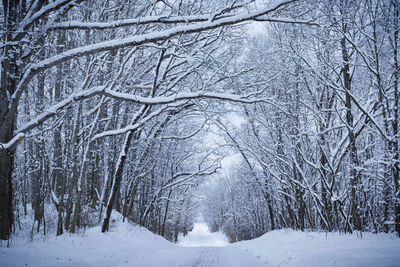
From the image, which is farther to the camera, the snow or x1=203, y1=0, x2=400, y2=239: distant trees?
the snow

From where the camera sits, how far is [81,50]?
4.20 metres

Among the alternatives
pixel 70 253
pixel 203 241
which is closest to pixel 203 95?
pixel 70 253

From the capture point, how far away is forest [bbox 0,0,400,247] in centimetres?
430

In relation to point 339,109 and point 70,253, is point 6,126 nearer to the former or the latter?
point 70,253

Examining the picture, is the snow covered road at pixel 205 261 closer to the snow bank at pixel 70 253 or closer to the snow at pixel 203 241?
the snow bank at pixel 70 253

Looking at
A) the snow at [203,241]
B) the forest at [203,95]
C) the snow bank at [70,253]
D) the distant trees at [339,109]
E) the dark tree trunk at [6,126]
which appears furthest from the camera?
the snow at [203,241]

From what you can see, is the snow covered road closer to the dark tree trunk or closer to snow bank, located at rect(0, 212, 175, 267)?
snow bank, located at rect(0, 212, 175, 267)

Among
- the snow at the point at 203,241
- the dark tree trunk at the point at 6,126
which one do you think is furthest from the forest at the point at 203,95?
the snow at the point at 203,241

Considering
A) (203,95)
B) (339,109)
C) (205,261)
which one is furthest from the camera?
(339,109)

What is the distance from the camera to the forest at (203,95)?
430cm

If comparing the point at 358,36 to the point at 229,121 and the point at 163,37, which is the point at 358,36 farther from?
the point at 163,37

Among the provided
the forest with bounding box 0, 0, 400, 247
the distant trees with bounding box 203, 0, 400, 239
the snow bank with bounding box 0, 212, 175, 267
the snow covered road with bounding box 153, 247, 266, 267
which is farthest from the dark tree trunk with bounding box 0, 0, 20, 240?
the distant trees with bounding box 203, 0, 400, 239

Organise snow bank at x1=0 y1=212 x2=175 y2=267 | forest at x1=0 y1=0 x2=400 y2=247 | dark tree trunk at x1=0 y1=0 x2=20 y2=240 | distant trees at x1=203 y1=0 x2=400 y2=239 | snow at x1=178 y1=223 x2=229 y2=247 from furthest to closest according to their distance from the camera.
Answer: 1. snow at x1=178 y1=223 x2=229 y2=247
2. distant trees at x1=203 y1=0 x2=400 y2=239
3. forest at x1=0 y1=0 x2=400 y2=247
4. dark tree trunk at x1=0 y1=0 x2=20 y2=240
5. snow bank at x1=0 y1=212 x2=175 y2=267

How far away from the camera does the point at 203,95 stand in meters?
5.54
